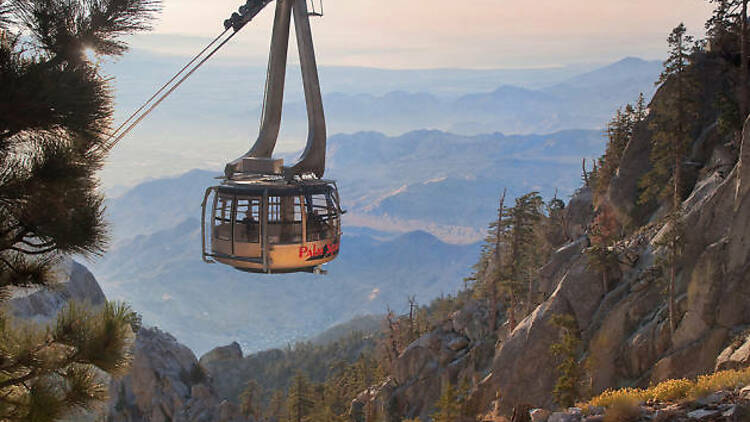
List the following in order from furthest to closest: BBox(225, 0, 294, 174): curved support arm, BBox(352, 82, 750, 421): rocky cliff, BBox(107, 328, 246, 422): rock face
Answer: BBox(107, 328, 246, 422): rock face, BBox(352, 82, 750, 421): rocky cliff, BBox(225, 0, 294, 174): curved support arm

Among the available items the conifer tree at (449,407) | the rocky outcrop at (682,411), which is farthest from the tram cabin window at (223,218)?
the conifer tree at (449,407)

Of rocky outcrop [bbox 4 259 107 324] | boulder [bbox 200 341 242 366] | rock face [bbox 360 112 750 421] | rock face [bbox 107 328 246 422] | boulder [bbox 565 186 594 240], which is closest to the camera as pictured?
rocky outcrop [bbox 4 259 107 324]

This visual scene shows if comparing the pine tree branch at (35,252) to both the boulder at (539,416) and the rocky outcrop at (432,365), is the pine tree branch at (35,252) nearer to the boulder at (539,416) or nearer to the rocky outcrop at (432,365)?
the boulder at (539,416)

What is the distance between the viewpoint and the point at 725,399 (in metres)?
12.5

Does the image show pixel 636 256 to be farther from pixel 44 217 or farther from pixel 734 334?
pixel 44 217

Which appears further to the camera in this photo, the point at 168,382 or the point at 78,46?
the point at 168,382

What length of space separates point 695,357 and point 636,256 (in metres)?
7.92

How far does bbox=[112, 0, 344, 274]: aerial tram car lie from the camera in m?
11.1

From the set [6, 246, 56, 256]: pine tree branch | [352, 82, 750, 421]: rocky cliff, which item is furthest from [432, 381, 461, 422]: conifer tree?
[6, 246, 56, 256]: pine tree branch

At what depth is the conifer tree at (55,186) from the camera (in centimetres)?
794

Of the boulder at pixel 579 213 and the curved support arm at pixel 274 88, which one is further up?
the curved support arm at pixel 274 88

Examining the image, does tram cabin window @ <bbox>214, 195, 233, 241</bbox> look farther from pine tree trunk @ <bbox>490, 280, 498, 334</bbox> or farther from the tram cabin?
pine tree trunk @ <bbox>490, 280, 498, 334</bbox>

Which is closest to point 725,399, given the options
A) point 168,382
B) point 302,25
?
point 302,25

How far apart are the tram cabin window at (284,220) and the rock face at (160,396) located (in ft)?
189
